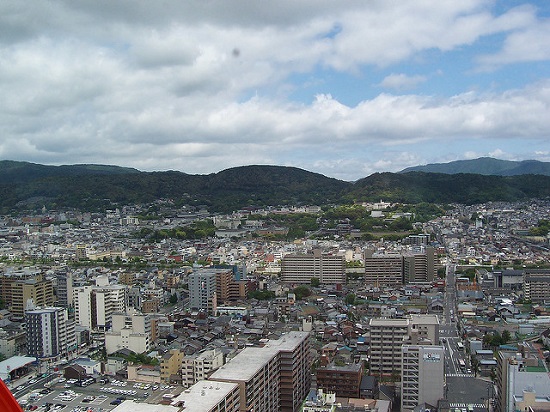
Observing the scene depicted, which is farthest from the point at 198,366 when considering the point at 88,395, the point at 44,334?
the point at 44,334

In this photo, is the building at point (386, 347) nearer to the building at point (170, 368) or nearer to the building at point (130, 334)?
the building at point (170, 368)

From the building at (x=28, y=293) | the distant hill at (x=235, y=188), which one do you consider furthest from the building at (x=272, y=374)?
the distant hill at (x=235, y=188)

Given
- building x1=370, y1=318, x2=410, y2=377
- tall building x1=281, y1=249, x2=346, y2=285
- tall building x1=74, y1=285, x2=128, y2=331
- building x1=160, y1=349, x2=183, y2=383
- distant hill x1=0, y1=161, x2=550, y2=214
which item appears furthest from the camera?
distant hill x1=0, y1=161, x2=550, y2=214

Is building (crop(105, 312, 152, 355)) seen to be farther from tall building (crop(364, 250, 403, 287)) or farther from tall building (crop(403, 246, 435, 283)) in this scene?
tall building (crop(403, 246, 435, 283))

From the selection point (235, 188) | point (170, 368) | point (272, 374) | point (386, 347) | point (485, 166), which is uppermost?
point (485, 166)

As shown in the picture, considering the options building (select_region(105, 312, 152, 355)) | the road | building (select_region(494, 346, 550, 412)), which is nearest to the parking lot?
building (select_region(105, 312, 152, 355))

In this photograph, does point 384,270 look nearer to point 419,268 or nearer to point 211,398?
point 419,268

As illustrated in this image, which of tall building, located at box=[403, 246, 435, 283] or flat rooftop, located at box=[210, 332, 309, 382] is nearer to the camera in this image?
flat rooftop, located at box=[210, 332, 309, 382]
